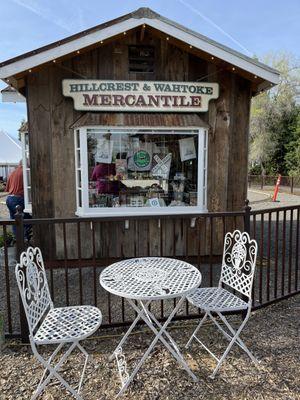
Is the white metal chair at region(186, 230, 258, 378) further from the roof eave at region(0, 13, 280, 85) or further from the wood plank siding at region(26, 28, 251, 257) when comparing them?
the roof eave at region(0, 13, 280, 85)

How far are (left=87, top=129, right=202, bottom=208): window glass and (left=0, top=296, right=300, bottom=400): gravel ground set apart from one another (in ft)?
8.62

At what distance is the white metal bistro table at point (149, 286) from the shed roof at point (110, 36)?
3376 mm

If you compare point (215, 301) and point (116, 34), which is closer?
point (215, 301)

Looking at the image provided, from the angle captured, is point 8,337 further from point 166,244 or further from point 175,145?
point 175,145

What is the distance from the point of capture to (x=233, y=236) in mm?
3457

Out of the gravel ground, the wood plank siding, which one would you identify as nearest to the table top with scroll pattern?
the gravel ground

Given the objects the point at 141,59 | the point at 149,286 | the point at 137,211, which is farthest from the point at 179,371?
the point at 141,59

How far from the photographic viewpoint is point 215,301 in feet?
9.96

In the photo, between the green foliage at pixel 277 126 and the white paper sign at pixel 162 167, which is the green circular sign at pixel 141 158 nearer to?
the white paper sign at pixel 162 167

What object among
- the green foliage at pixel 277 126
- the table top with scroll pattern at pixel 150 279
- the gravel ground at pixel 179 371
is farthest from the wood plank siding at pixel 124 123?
the green foliage at pixel 277 126

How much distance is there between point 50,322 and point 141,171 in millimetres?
3461

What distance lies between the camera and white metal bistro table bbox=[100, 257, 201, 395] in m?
2.57

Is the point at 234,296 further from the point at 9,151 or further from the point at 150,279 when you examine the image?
the point at 9,151

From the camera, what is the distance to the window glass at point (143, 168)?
18.1ft
